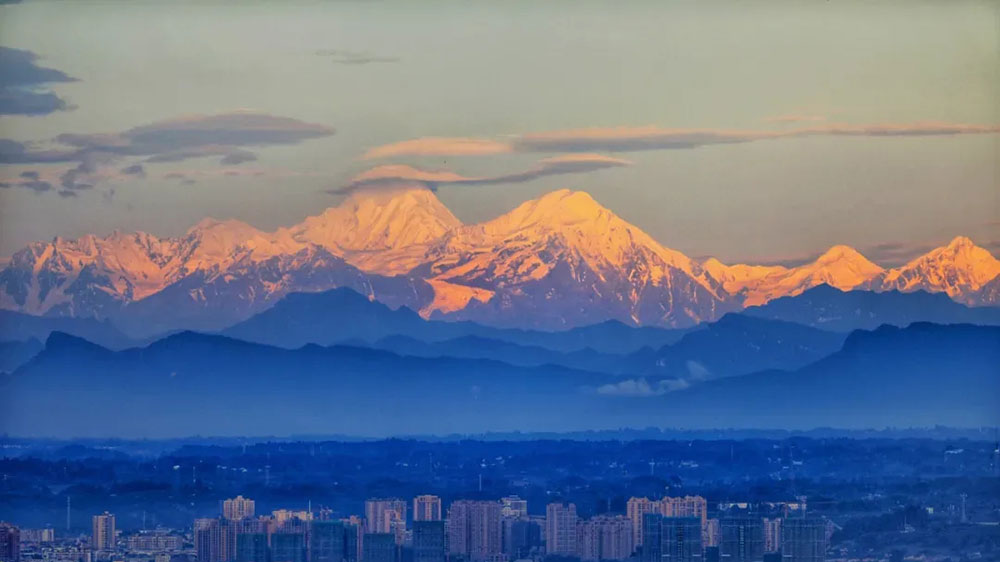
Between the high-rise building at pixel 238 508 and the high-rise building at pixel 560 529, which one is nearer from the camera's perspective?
the high-rise building at pixel 560 529

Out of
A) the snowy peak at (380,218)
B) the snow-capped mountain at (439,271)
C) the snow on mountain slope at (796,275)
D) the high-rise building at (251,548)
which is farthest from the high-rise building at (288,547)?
the snow on mountain slope at (796,275)

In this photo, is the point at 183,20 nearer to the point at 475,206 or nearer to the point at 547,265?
the point at 475,206

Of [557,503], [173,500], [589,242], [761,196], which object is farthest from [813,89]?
[173,500]

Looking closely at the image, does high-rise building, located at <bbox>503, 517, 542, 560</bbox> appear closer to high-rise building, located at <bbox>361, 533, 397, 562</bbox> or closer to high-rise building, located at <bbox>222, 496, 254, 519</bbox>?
high-rise building, located at <bbox>361, 533, 397, 562</bbox>

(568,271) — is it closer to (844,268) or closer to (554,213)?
(554,213)

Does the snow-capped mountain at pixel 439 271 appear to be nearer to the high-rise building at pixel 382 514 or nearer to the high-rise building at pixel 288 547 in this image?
the high-rise building at pixel 382 514

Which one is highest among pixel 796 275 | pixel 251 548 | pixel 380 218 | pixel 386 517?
pixel 380 218

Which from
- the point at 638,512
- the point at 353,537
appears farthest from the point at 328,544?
the point at 638,512
